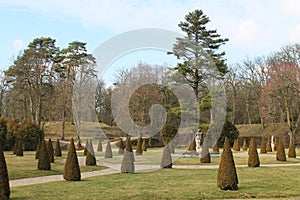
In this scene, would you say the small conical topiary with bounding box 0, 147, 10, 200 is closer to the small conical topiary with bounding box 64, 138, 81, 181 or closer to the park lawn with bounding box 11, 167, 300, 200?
the park lawn with bounding box 11, 167, 300, 200

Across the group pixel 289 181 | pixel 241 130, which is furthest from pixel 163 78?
pixel 241 130

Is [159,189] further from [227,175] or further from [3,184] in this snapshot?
[3,184]

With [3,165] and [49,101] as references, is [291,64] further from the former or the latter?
[3,165]

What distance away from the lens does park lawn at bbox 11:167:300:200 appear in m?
10.0

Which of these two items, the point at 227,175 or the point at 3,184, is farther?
the point at 227,175

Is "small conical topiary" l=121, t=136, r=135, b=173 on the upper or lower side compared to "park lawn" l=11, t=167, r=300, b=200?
upper

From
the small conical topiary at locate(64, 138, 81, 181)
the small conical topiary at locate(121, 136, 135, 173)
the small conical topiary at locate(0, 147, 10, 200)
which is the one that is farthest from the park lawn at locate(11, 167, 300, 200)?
the small conical topiary at locate(121, 136, 135, 173)

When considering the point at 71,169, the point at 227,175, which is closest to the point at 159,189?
the point at 227,175

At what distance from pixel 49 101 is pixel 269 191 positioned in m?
36.5

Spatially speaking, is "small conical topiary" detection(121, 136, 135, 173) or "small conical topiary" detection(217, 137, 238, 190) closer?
"small conical topiary" detection(217, 137, 238, 190)

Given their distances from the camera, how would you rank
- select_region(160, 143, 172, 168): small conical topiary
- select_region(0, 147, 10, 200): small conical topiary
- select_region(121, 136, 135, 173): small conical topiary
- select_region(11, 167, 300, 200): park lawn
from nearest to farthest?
select_region(0, 147, 10, 200): small conical topiary → select_region(11, 167, 300, 200): park lawn → select_region(121, 136, 135, 173): small conical topiary → select_region(160, 143, 172, 168): small conical topiary

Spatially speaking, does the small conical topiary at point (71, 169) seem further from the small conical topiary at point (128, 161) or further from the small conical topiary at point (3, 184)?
the small conical topiary at point (3, 184)

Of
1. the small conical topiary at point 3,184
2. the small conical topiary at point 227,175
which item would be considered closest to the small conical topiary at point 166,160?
the small conical topiary at point 227,175

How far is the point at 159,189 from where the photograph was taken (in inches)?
441
